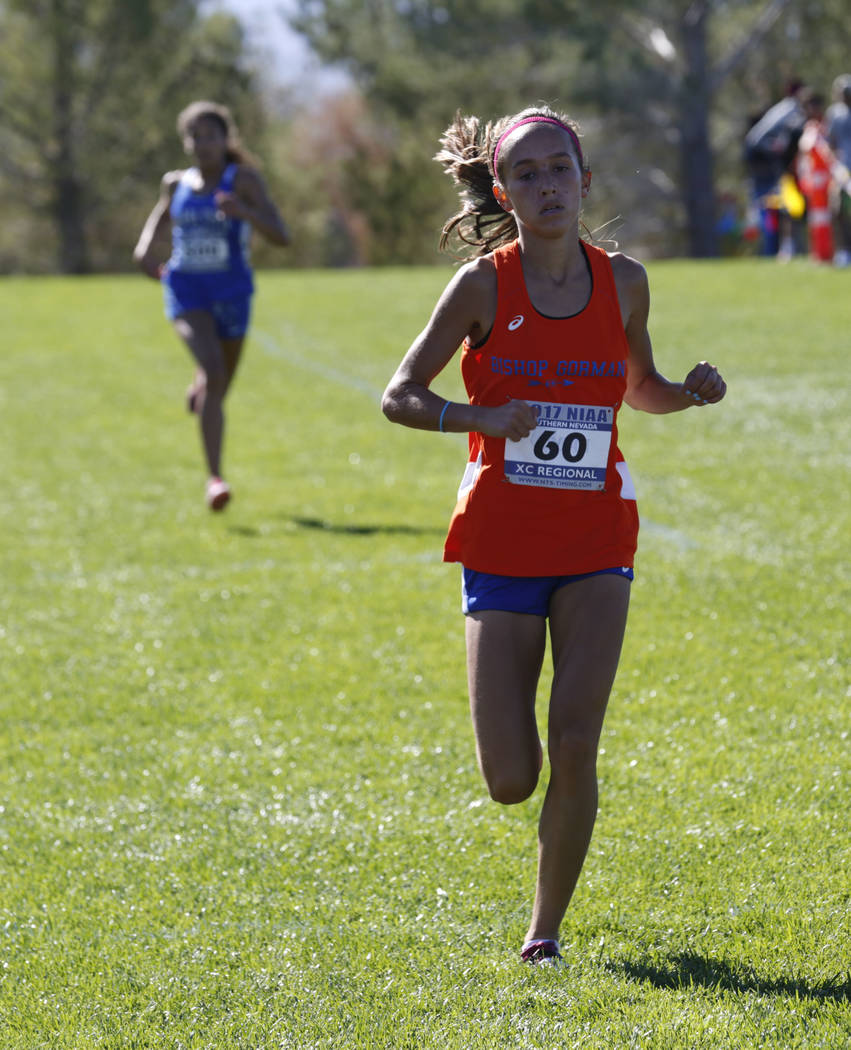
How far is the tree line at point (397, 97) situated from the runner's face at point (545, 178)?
30.8 meters

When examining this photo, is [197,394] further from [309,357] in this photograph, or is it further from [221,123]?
[309,357]

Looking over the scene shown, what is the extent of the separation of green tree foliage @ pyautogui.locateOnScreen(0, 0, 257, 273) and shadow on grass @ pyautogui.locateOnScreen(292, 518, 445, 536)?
41.4 metres

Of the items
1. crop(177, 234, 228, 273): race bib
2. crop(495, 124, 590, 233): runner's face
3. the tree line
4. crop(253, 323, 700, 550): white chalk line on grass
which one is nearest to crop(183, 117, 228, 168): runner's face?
crop(177, 234, 228, 273): race bib

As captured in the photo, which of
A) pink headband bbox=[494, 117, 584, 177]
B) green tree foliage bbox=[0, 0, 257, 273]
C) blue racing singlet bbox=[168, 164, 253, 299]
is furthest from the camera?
green tree foliage bbox=[0, 0, 257, 273]

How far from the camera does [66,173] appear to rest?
48.6 metres

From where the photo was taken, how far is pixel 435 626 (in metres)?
6.75

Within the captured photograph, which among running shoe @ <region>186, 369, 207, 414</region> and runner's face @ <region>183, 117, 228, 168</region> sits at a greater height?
runner's face @ <region>183, 117, 228, 168</region>

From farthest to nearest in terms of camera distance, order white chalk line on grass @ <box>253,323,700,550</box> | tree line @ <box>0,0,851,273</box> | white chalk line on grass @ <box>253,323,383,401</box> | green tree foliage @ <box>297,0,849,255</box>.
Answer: tree line @ <box>0,0,851,273</box> < green tree foliage @ <box>297,0,849,255</box> < white chalk line on grass @ <box>253,323,383,401</box> < white chalk line on grass @ <box>253,323,700,550</box>

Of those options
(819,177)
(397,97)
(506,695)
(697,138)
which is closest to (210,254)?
(506,695)

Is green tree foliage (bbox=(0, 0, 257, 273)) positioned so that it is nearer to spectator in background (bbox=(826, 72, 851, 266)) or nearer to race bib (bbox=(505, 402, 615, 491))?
spectator in background (bbox=(826, 72, 851, 266))

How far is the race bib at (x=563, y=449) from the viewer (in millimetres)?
3555

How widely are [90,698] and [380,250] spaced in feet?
147

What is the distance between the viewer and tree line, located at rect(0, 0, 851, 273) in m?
35.4

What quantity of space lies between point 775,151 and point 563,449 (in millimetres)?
20890
